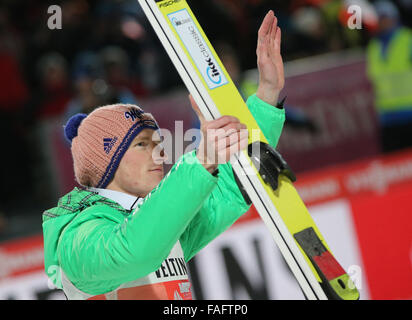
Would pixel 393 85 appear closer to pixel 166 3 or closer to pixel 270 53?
pixel 270 53

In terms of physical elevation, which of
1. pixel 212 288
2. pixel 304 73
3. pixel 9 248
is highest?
pixel 304 73

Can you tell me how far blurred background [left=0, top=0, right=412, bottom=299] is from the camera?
16.5 ft

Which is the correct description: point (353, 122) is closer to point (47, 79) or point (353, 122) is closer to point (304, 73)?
point (304, 73)

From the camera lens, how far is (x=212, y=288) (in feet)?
15.1

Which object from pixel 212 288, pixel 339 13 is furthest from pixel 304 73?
pixel 212 288

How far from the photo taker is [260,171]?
229 cm

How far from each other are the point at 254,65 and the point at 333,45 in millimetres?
1083

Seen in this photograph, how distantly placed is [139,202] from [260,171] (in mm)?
414

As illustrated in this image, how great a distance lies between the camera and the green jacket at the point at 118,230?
2.04 metres

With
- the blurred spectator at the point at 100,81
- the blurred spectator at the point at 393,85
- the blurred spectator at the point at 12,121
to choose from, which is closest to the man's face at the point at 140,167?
the blurred spectator at the point at 100,81

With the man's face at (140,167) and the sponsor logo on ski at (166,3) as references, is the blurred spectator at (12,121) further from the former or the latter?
the sponsor logo on ski at (166,3)

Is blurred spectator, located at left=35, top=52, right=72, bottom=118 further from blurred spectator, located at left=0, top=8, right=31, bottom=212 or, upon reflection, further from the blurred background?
blurred spectator, located at left=0, top=8, right=31, bottom=212

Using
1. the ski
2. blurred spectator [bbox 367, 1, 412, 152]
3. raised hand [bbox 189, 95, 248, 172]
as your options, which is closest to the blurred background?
blurred spectator [bbox 367, 1, 412, 152]
